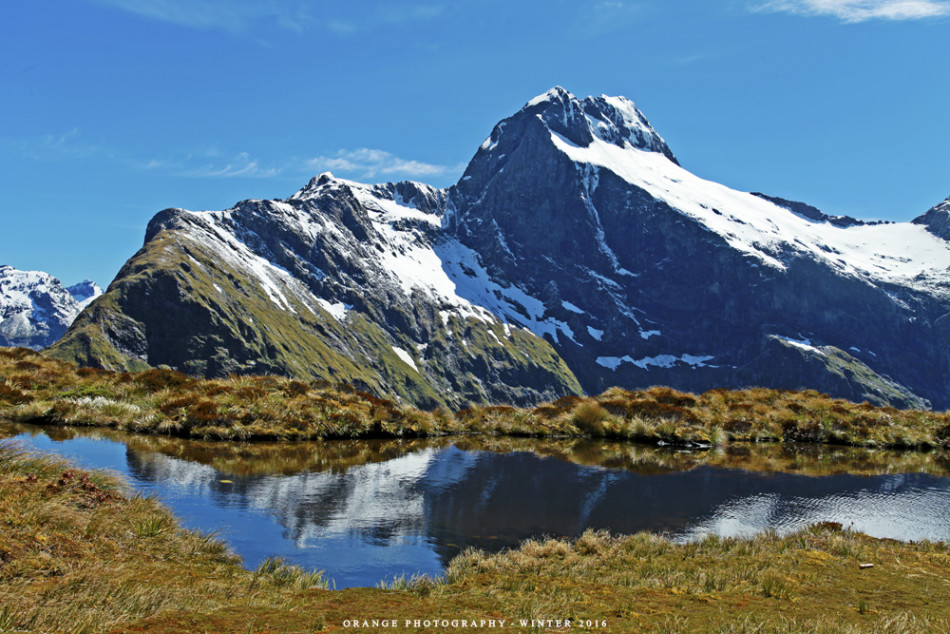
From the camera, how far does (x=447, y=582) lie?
9.61 metres

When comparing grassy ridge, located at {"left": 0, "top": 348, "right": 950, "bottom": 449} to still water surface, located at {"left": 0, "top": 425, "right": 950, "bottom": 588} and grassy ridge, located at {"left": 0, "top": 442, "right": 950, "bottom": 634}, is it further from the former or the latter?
grassy ridge, located at {"left": 0, "top": 442, "right": 950, "bottom": 634}

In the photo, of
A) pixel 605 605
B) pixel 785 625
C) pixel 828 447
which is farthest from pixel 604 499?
pixel 828 447

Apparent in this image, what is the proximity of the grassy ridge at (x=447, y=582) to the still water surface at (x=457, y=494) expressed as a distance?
1242 mm

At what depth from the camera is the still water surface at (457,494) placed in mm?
12000

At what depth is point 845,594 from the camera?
28.7ft

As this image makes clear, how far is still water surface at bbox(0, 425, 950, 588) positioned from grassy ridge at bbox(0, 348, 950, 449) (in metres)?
1.47

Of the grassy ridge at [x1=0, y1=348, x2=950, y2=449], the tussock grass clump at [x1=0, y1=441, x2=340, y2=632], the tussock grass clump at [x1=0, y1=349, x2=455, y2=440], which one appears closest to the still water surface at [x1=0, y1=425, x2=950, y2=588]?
the tussock grass clump at [x1=0, y1=441, x2=340, y2=632]

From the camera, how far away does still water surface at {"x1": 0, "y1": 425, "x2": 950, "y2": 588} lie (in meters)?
12.0

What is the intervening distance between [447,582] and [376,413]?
1607 cm

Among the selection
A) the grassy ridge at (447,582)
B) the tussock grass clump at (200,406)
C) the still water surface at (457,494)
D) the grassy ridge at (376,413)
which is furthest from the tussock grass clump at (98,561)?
the grassy ridge at (376,413)

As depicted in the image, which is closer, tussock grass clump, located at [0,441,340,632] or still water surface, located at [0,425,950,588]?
tussock grass clump, located at [0,441,340,632]

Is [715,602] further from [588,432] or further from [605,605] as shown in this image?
[588,432]

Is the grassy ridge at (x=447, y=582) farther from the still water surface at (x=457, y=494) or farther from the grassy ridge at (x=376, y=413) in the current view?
the grassy ridge at (x=376, y=413)

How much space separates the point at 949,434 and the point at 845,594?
24559 millimetres
